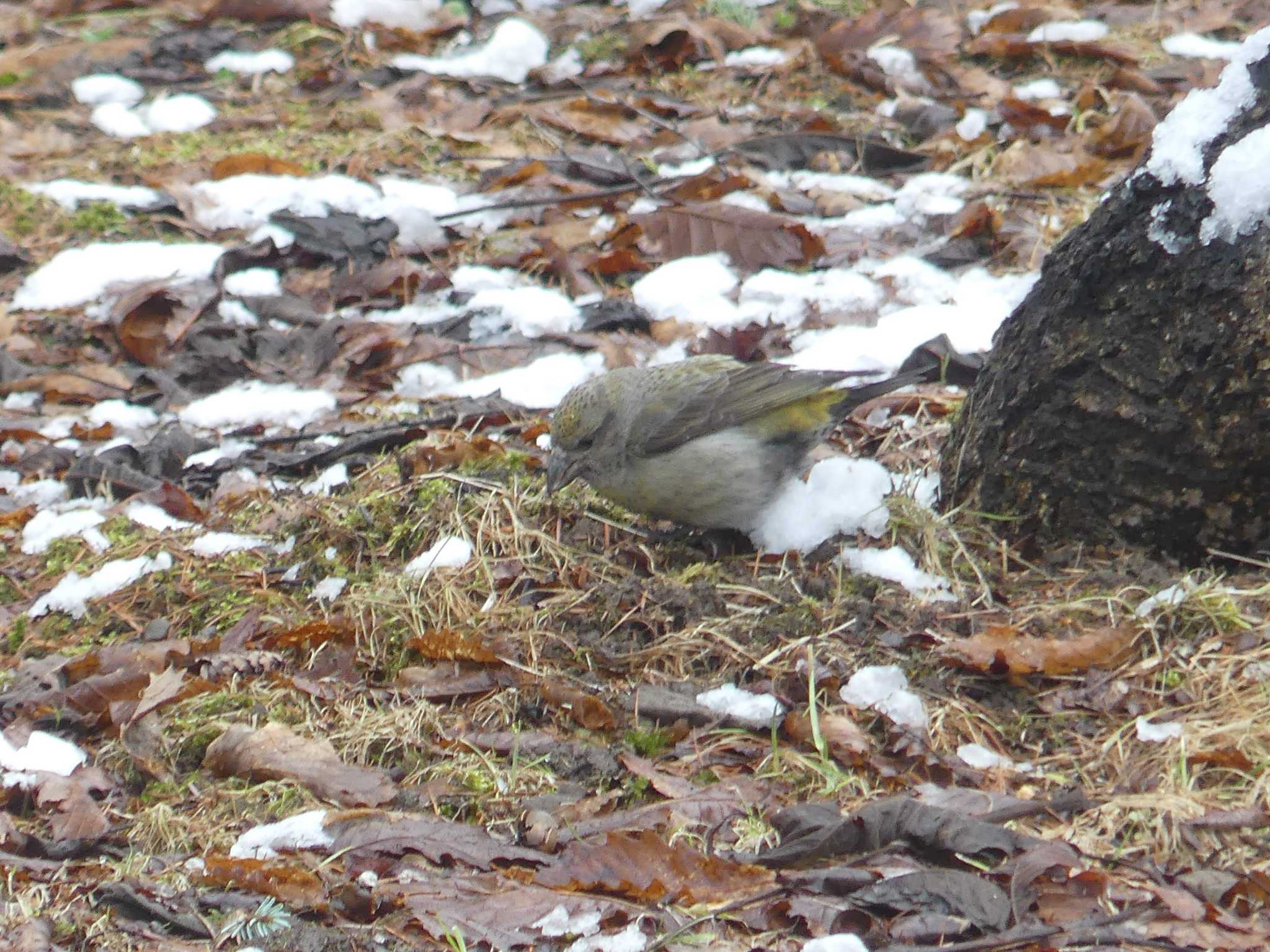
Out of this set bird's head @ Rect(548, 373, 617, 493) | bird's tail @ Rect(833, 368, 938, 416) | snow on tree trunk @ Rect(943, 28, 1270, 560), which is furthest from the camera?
bird's tail @ Rect(833, 368, 938, 416)

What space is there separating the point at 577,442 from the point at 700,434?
485 mm

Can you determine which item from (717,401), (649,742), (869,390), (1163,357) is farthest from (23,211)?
(1163,357)

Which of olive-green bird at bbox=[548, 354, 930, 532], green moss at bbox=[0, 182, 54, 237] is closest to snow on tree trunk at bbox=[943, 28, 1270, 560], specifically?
olive-green bird at bbox=[548, 354, 930, 532]

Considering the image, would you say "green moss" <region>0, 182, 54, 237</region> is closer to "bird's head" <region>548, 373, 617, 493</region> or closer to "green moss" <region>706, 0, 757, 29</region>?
"bird's head" <region>548, 373, 617, 493</region>

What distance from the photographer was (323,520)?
514 cm

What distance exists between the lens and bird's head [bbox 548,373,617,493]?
5086mm

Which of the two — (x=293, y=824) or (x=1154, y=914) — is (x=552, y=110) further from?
(x=1154, y=914)

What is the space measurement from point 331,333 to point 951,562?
3561mm

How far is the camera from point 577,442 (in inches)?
201

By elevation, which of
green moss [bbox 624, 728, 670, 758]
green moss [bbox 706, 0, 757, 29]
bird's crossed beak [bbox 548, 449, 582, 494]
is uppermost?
green moss [bbox 706, 0, 757, 29]

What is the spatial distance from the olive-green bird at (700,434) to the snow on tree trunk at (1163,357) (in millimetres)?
697

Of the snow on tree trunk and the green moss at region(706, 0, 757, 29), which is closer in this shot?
the snow on tree trunk

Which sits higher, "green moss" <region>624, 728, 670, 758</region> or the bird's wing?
the bird's wing

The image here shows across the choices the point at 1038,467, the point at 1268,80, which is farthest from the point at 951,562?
the point at 1268,80
